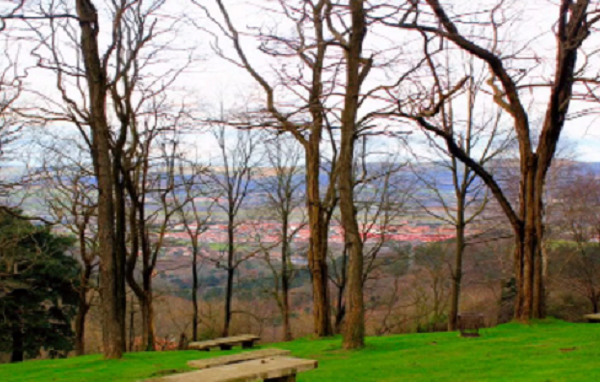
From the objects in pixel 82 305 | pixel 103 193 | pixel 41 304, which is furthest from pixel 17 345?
pixel 103 193

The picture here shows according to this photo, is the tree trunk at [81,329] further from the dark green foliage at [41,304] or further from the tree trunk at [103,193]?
the tree trunk at [103,193]

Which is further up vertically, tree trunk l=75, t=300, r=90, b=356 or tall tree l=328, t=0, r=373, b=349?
tall tree l=328, t=0, r=373, b=349

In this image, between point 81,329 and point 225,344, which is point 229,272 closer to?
point 81,329

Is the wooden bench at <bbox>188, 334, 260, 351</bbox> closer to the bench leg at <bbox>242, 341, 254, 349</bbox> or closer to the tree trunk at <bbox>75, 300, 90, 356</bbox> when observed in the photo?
the bench leg at <bbox>242, 341, 254, 349</bbox>

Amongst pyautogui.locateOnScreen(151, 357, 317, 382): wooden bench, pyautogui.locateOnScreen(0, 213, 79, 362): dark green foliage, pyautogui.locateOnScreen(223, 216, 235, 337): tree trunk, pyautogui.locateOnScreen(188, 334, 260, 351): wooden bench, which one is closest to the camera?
pyautogui.locateOnScreen(151, 357, 317, 382): wooden bench

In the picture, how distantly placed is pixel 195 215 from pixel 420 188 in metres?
11.1

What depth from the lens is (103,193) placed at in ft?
42.1

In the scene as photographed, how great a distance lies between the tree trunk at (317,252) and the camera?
15868mm

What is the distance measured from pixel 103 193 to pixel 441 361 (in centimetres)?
798

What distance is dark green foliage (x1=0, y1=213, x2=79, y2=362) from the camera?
23281 mm

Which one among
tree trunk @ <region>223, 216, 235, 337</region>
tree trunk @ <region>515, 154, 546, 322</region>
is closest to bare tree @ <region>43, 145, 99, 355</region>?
tree trunk @ <region>223, 216, 235, 337</region>

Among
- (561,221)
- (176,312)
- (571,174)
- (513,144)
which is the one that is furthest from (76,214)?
(571,174)

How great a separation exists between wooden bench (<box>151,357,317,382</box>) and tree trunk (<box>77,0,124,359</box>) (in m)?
6.45

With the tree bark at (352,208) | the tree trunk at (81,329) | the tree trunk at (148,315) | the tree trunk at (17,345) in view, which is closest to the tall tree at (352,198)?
the tree bark at (352,208)
